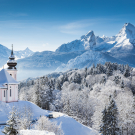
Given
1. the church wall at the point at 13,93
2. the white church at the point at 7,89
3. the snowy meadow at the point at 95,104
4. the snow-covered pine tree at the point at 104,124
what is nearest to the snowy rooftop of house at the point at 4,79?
the white church at the point at 7,89

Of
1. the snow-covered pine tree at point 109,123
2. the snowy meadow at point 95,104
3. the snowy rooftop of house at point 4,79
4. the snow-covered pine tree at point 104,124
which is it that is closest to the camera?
the snow-covered pine tree at point 109,123

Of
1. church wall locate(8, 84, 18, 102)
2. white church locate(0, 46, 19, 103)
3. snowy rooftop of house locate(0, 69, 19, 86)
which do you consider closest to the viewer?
white church locate(0, 46, 19, 103)

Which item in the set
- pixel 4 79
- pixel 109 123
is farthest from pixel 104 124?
pixel 4 79

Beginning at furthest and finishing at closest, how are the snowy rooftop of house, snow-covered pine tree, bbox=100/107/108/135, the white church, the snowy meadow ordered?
the snowy rooftop of house < the white church < the snowy meadow < snow-covered pine tree, bbox=100/107/108/135

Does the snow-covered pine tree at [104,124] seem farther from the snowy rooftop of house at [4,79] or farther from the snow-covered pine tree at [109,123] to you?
the snowy rooftop of house at [4,79]

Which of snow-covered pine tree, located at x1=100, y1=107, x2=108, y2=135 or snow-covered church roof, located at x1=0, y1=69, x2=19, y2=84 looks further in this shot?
snow-covered church roof, located at x1=0, y1=69, x2=19, y2=84

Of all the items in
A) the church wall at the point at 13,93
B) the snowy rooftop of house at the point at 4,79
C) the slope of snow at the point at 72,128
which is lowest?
the slope of snow at the point at 72,128

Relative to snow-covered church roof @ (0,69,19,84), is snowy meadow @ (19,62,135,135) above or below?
below

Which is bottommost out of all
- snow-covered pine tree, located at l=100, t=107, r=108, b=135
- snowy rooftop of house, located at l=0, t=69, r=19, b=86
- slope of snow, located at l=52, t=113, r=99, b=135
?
slope of snow, located at l=52, t=113, r=99, b=135

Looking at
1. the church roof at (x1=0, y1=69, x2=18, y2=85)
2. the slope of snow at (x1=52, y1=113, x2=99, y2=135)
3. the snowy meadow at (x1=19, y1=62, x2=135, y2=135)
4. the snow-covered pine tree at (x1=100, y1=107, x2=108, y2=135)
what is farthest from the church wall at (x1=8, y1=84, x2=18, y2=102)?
the snow-covered pine tree at (x1=100, y1=107, x2=108, y2=135)

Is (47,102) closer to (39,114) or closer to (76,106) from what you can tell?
(76,106)

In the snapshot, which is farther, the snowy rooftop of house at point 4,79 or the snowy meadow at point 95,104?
the snowy rooftop of house at point 4,79

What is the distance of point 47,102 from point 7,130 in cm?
4584

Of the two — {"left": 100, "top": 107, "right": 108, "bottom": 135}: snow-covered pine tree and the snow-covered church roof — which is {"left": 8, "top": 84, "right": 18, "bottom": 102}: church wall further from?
{"left": 100, "top": 107, "right": 108, "bottom": 135}: snow-covered pine tree
